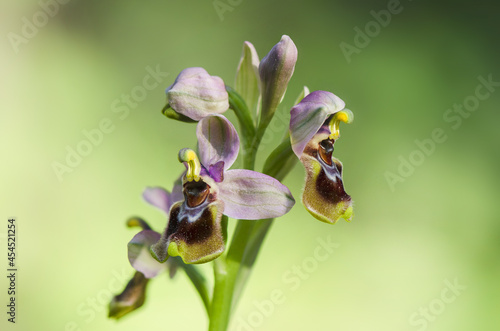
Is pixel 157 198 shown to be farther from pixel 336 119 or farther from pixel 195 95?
pixel 336 119

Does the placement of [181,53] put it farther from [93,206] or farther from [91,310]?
[91,310]

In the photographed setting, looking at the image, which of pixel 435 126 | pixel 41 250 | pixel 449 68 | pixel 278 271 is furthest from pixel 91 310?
pixel 449 68

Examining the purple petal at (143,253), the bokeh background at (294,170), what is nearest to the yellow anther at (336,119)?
the purple petal at (143,253)

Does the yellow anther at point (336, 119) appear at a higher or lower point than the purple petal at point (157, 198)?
higher

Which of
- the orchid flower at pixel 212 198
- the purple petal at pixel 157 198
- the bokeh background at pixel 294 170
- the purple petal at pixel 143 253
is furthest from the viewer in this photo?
the bokeh background at pixel 294 170

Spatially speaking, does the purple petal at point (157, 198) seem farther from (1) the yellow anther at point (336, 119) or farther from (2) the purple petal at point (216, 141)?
(1) the yellow anther at point (336, 119)

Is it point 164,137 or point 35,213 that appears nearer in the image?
point 35,213

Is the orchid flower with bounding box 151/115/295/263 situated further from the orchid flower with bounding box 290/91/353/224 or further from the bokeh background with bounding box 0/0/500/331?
the bokeh background with bounding box 0/0/500/331

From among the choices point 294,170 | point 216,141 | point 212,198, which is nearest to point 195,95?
point 216,141
